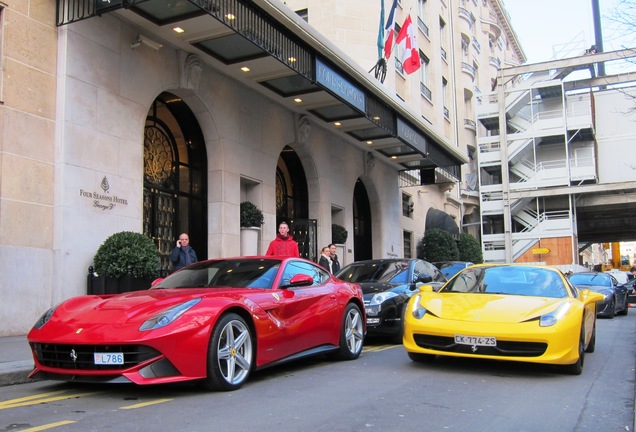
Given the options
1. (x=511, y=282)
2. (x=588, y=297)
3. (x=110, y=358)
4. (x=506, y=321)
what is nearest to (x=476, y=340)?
(x=506, y=321)

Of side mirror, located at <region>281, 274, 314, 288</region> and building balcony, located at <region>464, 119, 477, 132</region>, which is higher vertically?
building balcony, located at <region>464, 119, 477, 132</region>

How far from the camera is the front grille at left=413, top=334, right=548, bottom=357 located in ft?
21.4

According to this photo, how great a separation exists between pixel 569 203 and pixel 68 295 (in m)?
40.0

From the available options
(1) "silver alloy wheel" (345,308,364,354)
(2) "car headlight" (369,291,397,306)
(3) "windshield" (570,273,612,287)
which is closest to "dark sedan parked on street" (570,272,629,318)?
(3) "windshield" (570,273,612,287)

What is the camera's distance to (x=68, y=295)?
10.3 m

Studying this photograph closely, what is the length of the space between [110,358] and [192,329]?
74 cm

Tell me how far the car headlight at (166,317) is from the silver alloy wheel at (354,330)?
10.1ft

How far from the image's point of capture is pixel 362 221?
2545 cm

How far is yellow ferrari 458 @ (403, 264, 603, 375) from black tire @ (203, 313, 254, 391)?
2.22 metres

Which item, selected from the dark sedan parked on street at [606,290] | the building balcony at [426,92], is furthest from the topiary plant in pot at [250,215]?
the building balcony at [426,92]

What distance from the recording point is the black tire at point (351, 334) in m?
7.95

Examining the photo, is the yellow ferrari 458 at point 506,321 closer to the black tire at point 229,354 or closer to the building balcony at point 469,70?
the black tire at point 229,354

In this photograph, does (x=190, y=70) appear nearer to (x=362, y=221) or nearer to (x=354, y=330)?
(x=354, y=330)

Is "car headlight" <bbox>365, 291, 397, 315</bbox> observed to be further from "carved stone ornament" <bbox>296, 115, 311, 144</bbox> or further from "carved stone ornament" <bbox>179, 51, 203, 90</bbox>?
"carved stone ornament" <bbox>296, 115, 311, 144</bbox>
